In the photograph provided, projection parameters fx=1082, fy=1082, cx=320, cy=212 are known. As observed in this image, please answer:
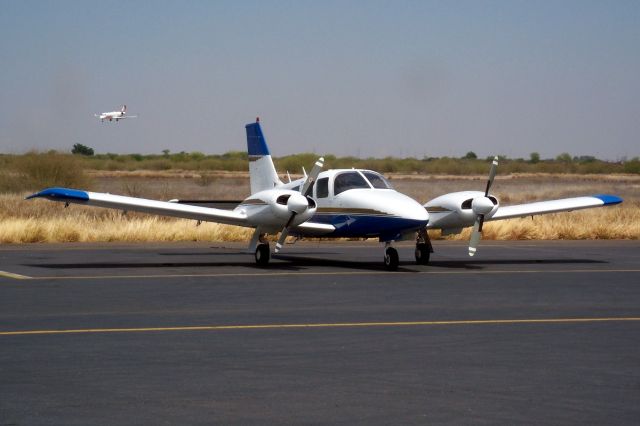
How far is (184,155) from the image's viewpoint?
146 m

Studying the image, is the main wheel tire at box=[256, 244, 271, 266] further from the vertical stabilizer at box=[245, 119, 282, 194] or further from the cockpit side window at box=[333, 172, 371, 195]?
the vertical stabilizer at box=[245, 119, 282, 194]

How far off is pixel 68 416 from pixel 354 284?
1180cm

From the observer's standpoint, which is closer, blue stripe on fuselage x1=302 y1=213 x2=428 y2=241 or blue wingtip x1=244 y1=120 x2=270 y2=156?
blue stripe on fuselage x1=302 y1=213 x2=428 y2=241

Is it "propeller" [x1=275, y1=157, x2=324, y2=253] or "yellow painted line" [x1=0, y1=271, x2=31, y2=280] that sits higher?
"propeller" [x1=275, y1=157, x2=324, y2=253]

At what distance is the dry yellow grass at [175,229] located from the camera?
105ft

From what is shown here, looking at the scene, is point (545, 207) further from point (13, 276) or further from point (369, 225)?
point (13, 276)

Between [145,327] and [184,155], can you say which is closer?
[145,327]

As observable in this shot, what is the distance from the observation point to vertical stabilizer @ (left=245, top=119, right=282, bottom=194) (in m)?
28.5

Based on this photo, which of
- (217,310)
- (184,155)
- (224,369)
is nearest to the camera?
(224,369)

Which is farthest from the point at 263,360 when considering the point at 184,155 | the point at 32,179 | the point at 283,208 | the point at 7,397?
the point at 184,155

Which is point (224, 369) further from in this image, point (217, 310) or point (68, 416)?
point (217, 310)

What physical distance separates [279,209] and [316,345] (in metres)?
11.1

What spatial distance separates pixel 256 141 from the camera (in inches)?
1139

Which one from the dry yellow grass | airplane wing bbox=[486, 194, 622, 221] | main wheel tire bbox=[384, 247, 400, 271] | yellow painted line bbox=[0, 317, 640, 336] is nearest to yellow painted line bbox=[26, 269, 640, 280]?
main wheel tire bbox=[384, 247, 400, 271]
